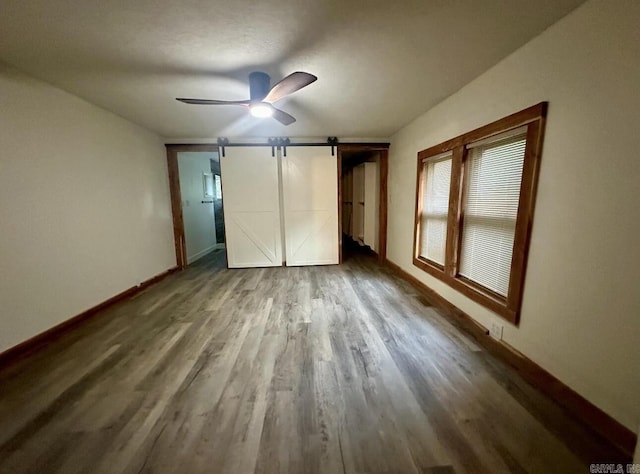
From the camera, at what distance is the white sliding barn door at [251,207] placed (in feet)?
13.4

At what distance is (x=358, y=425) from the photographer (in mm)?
1247

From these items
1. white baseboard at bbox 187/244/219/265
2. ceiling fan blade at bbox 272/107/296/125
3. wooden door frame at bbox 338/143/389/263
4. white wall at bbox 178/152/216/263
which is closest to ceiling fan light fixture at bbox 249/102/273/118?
ceiling fan blade at bbox 272/107/296/125

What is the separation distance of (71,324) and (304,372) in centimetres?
227

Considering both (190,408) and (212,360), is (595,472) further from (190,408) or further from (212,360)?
(212,360)

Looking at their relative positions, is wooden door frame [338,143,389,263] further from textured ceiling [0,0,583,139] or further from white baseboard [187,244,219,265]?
white baseboard [187,244,219,265]

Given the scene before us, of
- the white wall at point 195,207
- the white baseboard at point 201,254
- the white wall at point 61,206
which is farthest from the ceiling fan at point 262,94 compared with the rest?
the white baseboard at point 201,254

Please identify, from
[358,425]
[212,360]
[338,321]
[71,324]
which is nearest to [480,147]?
[338,321]

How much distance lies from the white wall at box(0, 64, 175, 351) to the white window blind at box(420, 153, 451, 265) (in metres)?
3.72

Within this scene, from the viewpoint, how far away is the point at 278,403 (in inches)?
55.1

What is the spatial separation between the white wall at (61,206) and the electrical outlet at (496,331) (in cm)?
362

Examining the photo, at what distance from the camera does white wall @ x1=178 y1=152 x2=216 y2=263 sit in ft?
14.9

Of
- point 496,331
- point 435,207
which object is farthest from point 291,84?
point 496,331

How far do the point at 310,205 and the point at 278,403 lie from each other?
3265 millimetres

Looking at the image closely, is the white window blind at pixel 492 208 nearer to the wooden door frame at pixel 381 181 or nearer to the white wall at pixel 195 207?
the wooden door frame at pixel 381 181
